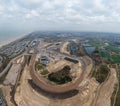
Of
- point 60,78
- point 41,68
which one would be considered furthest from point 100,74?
point 41,68

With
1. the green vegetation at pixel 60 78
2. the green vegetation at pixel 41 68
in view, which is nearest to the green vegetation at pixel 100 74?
the green vegetation at pixel 60 78

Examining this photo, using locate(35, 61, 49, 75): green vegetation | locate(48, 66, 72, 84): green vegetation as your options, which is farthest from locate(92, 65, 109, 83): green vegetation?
locate(35, 61, 49, 75): green vegetation

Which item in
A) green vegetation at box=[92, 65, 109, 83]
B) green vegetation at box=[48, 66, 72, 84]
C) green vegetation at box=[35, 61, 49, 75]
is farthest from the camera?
green vegetation at box=[35, 61, 49, 75]

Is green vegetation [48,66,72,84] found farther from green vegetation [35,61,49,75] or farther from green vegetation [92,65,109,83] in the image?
green vegetation [92,65,109,83]

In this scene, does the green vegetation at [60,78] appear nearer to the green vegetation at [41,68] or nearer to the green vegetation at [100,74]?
the green vegetation at [41,68]

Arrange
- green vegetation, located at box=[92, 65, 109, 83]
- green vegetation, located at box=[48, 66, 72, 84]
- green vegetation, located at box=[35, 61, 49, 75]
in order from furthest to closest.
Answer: green vegetation, located at box=[35, 61, 49, 75], green vegetation, located at box=[92, 65, 109, 83], green vegetation, located at box=[48, 66, 72, 84]

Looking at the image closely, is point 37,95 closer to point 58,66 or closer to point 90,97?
point 90,97

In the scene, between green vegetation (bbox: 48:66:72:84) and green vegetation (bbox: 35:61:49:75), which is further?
green vegetation (bbox: 35:61:49:75)

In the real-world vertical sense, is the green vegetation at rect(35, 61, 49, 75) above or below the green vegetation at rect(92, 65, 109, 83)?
below

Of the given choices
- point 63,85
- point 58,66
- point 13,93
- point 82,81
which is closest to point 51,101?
point 63,85

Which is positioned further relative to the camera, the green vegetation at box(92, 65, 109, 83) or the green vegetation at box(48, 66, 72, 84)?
the green vegetation at box(92, 65, 109, 83)

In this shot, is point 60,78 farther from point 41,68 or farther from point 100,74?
point 100,74
